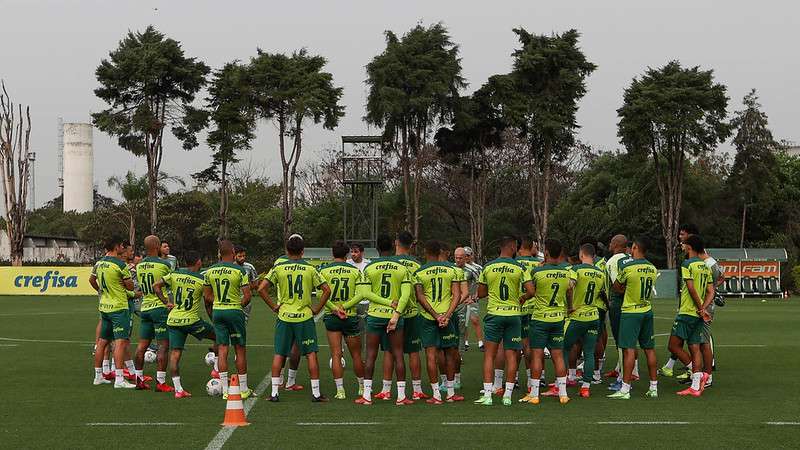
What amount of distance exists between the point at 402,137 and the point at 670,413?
42.4 meters

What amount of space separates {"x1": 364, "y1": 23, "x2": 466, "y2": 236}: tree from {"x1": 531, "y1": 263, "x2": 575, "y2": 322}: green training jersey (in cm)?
3879

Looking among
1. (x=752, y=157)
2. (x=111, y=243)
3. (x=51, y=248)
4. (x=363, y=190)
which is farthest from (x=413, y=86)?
(x=51, y=248)

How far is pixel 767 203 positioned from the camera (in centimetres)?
6056

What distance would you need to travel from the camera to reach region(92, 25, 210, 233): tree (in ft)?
172

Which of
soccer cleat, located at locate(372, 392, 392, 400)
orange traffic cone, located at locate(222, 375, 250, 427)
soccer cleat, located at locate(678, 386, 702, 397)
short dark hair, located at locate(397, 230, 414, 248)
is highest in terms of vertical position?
short dark hair, located at locate(397, 230, 414, 248)

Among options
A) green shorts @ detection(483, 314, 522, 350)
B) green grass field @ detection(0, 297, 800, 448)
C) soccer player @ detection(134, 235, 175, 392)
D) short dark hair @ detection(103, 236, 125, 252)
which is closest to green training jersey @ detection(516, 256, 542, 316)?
green shorts @ detection(483, 314, 522, 350)

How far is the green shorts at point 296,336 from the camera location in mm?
12258

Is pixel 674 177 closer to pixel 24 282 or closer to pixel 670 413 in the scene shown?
pixel 24 282

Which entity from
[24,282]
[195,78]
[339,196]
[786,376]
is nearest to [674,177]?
[339,196]

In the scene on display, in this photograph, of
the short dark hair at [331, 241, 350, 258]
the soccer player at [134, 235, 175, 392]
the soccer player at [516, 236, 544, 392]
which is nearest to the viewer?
the short dark hair at [331, 241, 350, 258]

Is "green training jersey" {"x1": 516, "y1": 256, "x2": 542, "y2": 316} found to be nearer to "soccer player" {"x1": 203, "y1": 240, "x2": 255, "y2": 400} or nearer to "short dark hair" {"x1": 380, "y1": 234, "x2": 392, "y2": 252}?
"short dark hair" {"x1": 380, "y1": 234, "x2": 392, "y2": 252}

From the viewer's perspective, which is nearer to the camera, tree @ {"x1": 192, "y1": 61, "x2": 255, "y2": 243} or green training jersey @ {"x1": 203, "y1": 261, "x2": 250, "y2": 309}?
green training jersey @ {"x1": 203, "y1": 261, "x2": 250, "y2": 309}

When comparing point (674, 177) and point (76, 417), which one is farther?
point (674, 177)

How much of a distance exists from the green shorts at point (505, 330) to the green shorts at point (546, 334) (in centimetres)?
26
